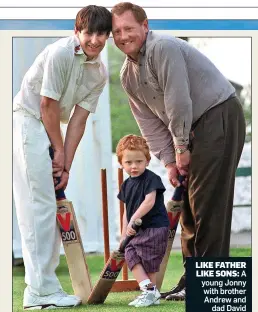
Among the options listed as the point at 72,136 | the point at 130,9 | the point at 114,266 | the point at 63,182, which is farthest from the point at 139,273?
the point at 130,9

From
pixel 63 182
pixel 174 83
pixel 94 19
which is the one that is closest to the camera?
pixel 94 19

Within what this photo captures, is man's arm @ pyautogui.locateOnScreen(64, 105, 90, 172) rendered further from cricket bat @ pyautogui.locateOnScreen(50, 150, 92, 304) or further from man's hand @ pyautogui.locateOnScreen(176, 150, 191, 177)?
man's hand @ pyautogui.locateOnScreen(176, 150, 191, 177)

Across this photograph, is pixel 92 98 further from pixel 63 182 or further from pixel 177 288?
pixel 177 288

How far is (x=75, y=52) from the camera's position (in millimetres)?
4082

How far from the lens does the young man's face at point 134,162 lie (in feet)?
13.7

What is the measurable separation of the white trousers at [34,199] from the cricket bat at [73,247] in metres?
0.05

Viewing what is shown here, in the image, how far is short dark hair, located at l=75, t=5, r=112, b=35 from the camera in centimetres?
397

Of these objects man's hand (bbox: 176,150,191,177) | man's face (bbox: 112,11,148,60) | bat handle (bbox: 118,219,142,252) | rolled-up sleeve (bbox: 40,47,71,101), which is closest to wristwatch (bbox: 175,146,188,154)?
man's hand (bbox: 176,150,191,177)

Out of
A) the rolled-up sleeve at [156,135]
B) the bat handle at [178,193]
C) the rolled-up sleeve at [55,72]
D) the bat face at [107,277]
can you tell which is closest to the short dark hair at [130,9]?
the rolled-up sleeve at [55,72]

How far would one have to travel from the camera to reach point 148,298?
415cm

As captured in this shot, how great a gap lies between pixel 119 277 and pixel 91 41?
103 cm

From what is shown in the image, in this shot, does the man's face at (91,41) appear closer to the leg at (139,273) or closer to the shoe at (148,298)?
the leg at (139,273)
